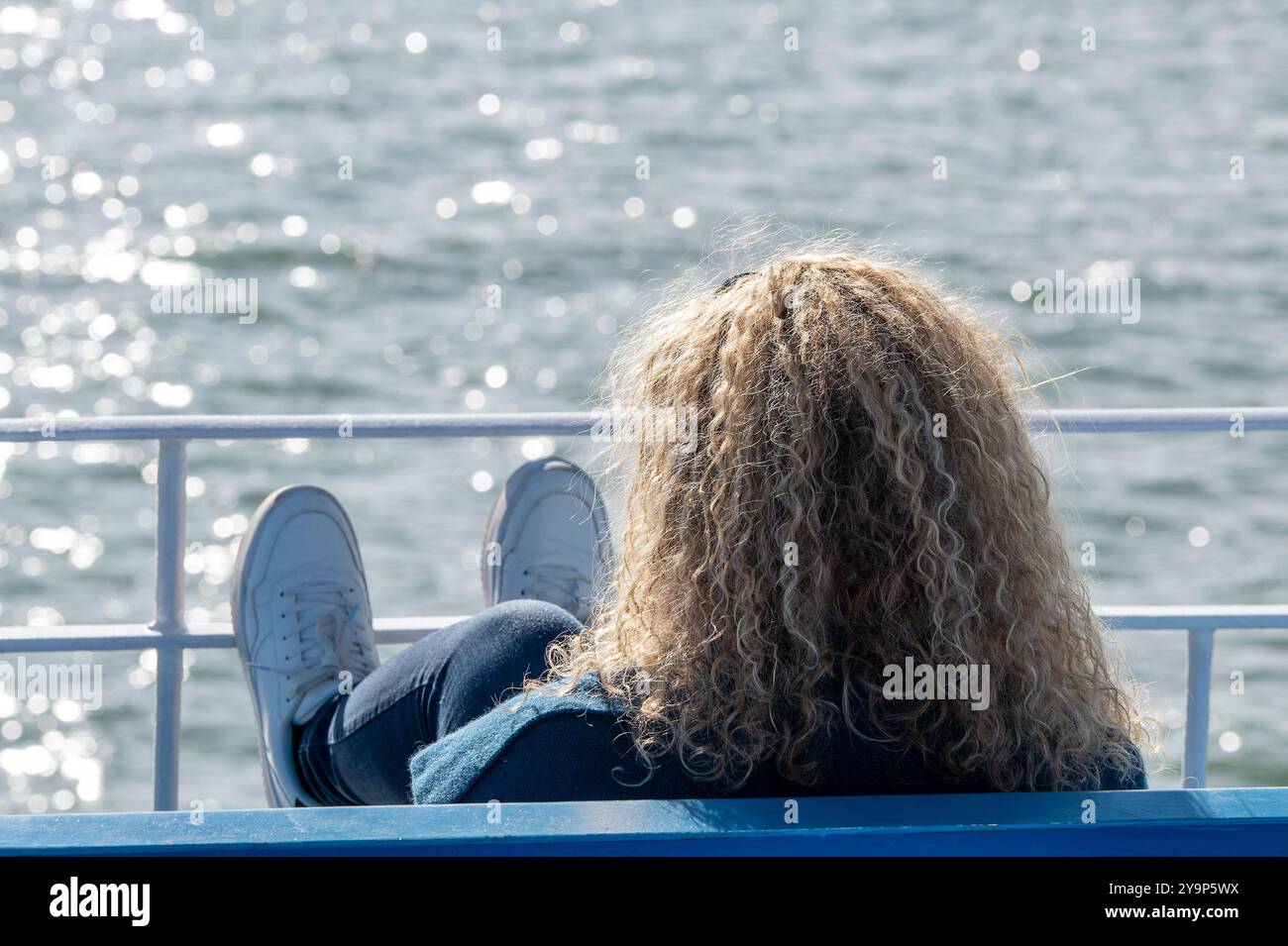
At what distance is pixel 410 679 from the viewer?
1.69 metres

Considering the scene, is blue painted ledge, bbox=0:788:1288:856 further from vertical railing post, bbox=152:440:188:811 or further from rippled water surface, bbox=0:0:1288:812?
rippled water surface, bbox=0:0:1288:812

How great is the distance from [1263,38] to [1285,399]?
7382mm

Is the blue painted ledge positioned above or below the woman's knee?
Result: below

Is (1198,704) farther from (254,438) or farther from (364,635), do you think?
(254,438)

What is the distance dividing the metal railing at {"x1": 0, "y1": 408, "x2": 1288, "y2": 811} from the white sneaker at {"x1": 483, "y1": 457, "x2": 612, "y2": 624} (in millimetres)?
240

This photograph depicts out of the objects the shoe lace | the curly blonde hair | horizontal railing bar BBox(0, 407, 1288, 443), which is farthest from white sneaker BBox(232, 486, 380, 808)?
the curly blonde hair

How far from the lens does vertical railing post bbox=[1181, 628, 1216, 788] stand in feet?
7.04

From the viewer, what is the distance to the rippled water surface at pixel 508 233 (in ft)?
23.0

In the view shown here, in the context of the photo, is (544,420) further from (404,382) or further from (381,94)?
(381,94)

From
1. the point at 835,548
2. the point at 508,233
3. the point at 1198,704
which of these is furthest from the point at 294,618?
the point at 508,233

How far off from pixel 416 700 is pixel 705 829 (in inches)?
27.9

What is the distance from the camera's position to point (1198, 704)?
215cm

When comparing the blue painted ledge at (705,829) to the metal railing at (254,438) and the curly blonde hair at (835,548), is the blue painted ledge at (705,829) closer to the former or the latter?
the curly blonde hair at (835,548)

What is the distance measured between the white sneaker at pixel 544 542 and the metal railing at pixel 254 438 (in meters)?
0.24
